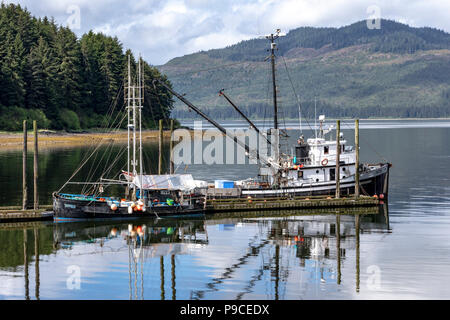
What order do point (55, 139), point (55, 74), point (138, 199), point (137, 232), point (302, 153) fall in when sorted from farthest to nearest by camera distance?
point (55, 74), point (55, 139), point (302, 153), point (138, 199), point (137, 232)

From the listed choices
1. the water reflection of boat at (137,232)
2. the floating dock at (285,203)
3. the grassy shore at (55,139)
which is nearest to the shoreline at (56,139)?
the grassy shore at (55,139)

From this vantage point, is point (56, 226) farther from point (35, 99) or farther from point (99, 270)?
point (35, 99)

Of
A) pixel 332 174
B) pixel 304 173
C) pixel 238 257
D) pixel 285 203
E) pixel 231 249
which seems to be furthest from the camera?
pixel 332 174

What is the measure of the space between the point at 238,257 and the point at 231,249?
245 cm

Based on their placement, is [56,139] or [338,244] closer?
[338,244]

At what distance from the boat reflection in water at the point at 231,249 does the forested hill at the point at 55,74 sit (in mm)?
79180

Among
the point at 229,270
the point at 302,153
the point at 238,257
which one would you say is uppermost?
the point at 302,153

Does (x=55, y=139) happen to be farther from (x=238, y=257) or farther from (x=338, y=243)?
(x=238, y=257)

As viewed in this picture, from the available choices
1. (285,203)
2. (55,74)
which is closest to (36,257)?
(285,203)

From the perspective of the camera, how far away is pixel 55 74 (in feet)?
488

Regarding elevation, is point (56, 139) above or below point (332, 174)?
above

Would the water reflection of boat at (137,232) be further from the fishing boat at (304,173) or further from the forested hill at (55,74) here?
the forested hill at (55,74)

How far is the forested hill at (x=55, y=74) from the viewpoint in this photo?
5295 inches

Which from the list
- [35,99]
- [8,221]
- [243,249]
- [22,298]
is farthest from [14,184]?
[35,99]
